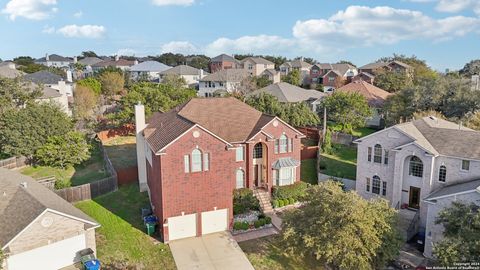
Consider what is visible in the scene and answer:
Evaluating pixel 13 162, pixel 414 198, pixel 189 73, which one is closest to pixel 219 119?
pixel 414 198

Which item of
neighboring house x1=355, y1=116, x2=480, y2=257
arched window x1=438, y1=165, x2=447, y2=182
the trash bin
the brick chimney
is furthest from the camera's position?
the brick chimney

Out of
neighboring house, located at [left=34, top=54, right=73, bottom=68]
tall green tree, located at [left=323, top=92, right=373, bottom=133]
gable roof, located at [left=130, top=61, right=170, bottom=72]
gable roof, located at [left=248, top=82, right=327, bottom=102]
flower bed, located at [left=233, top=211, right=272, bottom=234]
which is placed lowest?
flower bed, located at [left=233, top=211, right=272, bottom=234]

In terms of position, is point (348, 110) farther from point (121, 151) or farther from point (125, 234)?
point (125, 234)

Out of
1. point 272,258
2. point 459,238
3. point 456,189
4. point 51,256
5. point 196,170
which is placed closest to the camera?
point 459,238

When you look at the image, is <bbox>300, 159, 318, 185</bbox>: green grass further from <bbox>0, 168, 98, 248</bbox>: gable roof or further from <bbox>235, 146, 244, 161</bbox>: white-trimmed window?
<bbox>0, 168, 98, 248</bbox>: gable roof

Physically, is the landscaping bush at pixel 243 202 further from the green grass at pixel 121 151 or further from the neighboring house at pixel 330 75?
the neighboring house at pixel 330 75

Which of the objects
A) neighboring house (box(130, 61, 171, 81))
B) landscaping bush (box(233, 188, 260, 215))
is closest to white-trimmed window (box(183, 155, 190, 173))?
landscaping bush (box(233, 188, 260, 215))

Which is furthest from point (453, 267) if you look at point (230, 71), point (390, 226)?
point (230, 71)
